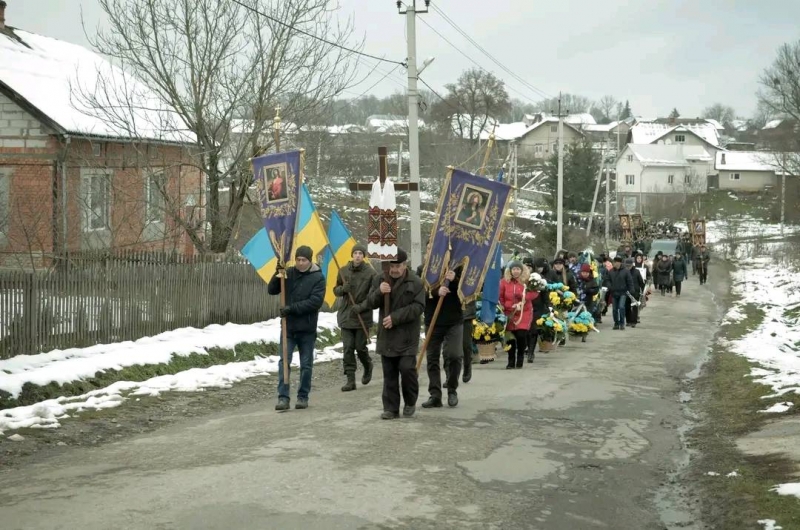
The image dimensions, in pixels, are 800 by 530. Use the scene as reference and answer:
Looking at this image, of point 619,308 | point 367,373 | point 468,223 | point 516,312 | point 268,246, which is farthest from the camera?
point 619,308

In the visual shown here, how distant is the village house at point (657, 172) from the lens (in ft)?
364

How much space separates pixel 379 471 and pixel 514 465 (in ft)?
4.40

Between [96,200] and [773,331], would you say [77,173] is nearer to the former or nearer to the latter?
[96,200]

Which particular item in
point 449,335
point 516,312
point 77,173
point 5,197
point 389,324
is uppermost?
point 77,173

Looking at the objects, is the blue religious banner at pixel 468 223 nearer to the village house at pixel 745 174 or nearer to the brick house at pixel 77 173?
the brick house at pixel 77 173

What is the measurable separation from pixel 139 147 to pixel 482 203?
14040mm

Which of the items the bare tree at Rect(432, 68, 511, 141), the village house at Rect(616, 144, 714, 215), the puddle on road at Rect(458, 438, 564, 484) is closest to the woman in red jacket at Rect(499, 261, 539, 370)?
the puddle on road at Rect(458, 438, 564, 484)

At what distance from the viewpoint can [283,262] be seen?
1268cm

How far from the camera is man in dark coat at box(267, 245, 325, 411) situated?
1209 cm

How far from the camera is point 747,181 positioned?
115938 millimetres

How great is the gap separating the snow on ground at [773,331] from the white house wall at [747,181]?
59890 millimetres

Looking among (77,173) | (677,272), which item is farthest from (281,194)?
(677,272)

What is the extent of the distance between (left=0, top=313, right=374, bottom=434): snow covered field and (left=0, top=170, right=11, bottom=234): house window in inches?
296

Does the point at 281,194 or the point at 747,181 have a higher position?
the point at 747,181
